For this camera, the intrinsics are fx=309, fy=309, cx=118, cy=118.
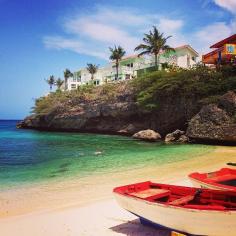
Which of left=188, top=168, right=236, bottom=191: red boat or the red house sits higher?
the red house

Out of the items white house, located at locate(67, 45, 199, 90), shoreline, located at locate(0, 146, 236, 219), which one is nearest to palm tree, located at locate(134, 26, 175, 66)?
white house, located at locate(67, 45, 199, 90)

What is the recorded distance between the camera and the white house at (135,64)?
51.8 m

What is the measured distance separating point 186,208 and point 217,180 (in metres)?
3.19

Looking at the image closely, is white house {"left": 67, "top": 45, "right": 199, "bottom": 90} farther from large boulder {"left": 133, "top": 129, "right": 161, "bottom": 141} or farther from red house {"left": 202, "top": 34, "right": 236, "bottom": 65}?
large boulder {"left": 133, "top": 129, "right": 161, "bottom": 141}

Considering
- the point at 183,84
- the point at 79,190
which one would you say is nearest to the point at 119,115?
the point at 183,84

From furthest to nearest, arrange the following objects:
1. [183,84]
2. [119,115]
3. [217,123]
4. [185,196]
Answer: [119,115] → [183,84] → [217,123] → [185,196]

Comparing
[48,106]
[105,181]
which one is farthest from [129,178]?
[48,106]

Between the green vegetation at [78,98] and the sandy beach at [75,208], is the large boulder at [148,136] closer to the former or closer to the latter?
the green vegetation at [78,98]

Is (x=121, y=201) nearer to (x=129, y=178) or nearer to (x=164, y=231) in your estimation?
(x=164, y=231)

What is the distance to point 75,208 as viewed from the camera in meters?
9.41

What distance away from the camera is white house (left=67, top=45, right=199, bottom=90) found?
51812 mm

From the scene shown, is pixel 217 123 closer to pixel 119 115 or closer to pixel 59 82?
pixel 119 115

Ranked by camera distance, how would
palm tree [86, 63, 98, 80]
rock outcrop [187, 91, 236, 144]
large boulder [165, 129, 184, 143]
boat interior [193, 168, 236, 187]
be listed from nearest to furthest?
boat interior [193, 168, 236, 187]
rock outcrop [187, 91, 236, 144]
large boulder [165, 129, 184, 143]
palm tree [86, 63, 98, 80]

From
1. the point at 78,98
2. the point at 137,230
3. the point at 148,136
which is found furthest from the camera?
the point at 78,98
